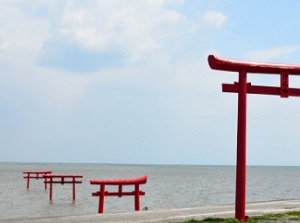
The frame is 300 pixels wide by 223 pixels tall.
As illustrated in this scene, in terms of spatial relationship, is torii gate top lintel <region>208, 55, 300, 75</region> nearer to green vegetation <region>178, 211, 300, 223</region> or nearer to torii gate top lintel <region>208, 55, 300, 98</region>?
torii gate top lintel <region>208, 55, 300, 98</region>

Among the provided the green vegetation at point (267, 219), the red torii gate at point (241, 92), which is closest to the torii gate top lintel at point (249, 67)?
the red torii gate at point (241, 92)

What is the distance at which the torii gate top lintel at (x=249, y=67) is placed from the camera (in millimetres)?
9711

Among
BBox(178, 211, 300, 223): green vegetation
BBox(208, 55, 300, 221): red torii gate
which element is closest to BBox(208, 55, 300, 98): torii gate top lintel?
BBox(208, 55, 300, 221): red torii gate

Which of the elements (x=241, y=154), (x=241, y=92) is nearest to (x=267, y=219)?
(x=241, y=154)

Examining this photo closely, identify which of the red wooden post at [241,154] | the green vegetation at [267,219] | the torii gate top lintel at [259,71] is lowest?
the green vegetation at [267,219]

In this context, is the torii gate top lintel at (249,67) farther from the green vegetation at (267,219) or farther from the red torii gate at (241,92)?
the green vegetation at (267,219)

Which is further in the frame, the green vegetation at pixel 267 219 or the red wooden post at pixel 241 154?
the red wooden post at pixel 241 154

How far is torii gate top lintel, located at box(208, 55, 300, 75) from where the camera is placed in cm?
971

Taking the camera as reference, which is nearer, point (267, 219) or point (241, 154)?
point (241, 154)

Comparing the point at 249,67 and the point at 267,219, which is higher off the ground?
the point at 249,67

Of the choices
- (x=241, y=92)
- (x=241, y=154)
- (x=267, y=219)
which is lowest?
(x=267, y=219)

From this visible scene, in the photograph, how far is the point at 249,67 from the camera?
991 cm

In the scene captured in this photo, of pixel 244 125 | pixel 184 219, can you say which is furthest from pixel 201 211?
pixel 244 125

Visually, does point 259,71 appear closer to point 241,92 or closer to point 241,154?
point 241,92
